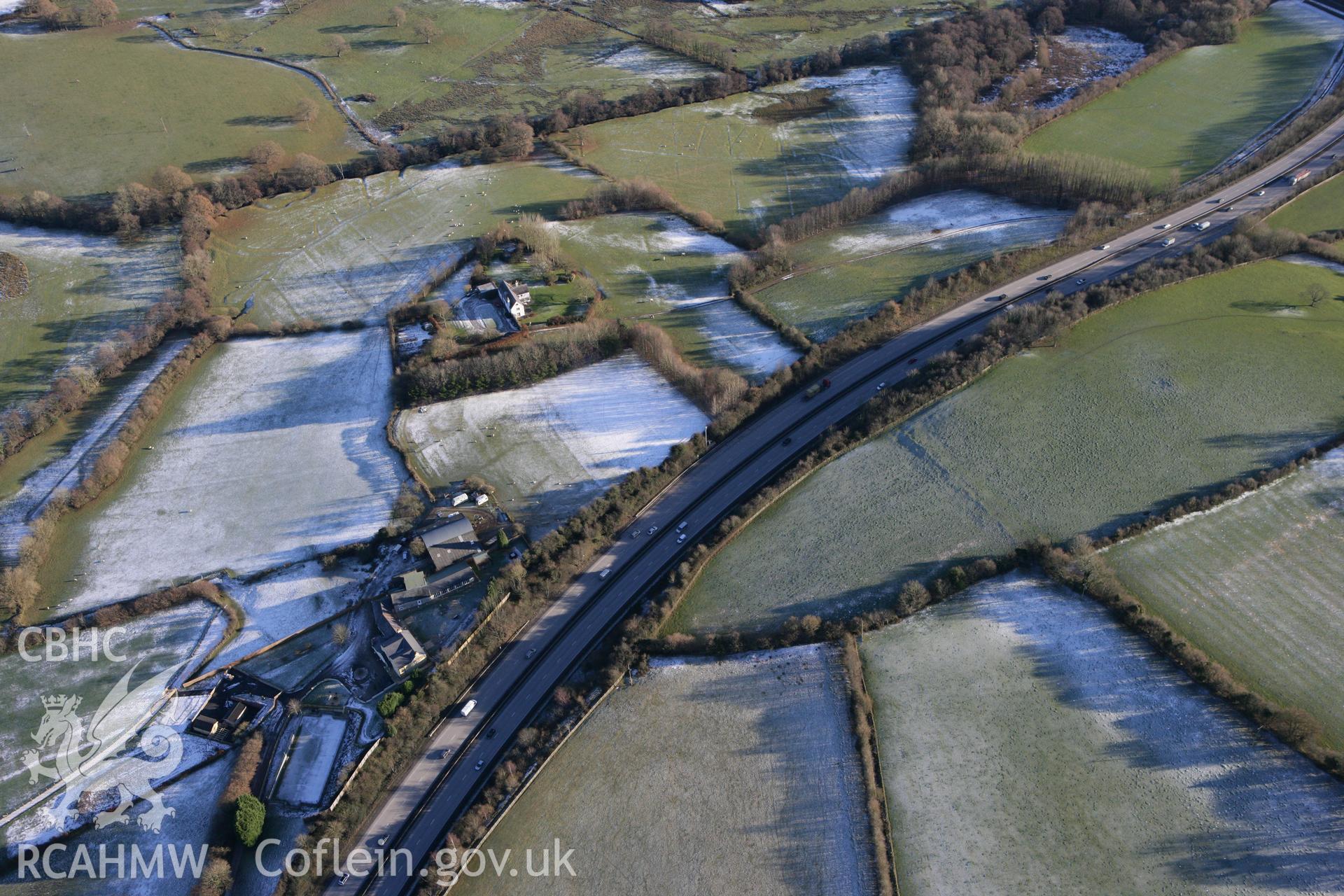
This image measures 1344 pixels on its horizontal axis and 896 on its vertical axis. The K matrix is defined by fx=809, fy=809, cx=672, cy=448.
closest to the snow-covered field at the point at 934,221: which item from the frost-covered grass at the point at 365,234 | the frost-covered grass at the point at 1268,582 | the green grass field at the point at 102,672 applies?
the frost-covered grass at the point at 365,234

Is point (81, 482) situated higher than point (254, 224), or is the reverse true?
point (254, 224)

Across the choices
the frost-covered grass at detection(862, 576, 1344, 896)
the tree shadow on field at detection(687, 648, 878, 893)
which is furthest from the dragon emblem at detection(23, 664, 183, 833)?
the frost-covered grass at detection(862, 576, 1344, 896)

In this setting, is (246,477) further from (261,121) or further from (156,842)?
(261,121)

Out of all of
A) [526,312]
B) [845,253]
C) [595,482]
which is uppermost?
[845,253]

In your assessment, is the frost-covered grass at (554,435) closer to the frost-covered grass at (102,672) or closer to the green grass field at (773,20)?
the frost-covered grass at (102,672)

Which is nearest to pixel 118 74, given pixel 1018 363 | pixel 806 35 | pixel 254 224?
pixel 254 224

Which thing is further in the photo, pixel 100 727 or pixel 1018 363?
pixel 1018 363

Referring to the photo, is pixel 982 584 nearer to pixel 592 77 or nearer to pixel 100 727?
pixel 100 727
